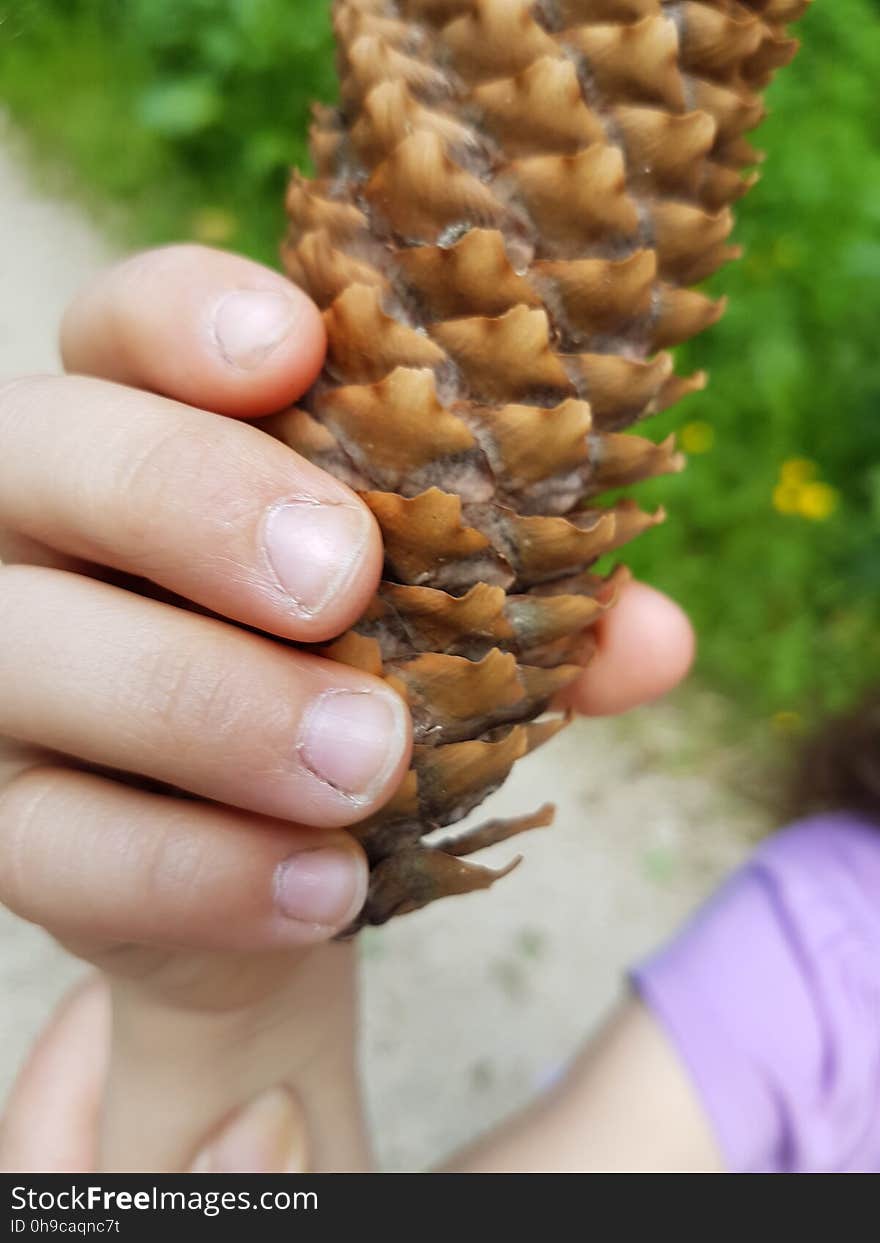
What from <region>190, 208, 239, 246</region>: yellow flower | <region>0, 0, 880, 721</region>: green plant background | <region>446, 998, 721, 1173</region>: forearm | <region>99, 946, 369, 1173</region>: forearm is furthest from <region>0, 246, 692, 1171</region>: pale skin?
<region>190, 208, 239, 246</region>: yellow flower

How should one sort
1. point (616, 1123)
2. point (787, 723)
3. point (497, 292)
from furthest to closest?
point (787, 723) < point (616, 1123) < point (497, 292)

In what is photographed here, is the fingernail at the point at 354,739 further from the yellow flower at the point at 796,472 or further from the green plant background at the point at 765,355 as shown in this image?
the yellow flower at the point at 796,472

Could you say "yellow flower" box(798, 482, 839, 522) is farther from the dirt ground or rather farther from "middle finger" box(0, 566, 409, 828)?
"middle finger" box(0, 566, 409, 828)

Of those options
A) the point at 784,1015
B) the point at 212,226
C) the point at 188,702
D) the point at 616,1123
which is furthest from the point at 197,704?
the point at 212,226

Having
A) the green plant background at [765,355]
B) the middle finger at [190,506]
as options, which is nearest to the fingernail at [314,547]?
the middle finger at [190,506]

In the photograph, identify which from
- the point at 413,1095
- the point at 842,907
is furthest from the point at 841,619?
the point at 413,1095

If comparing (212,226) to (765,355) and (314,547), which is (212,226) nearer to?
(765,355)
